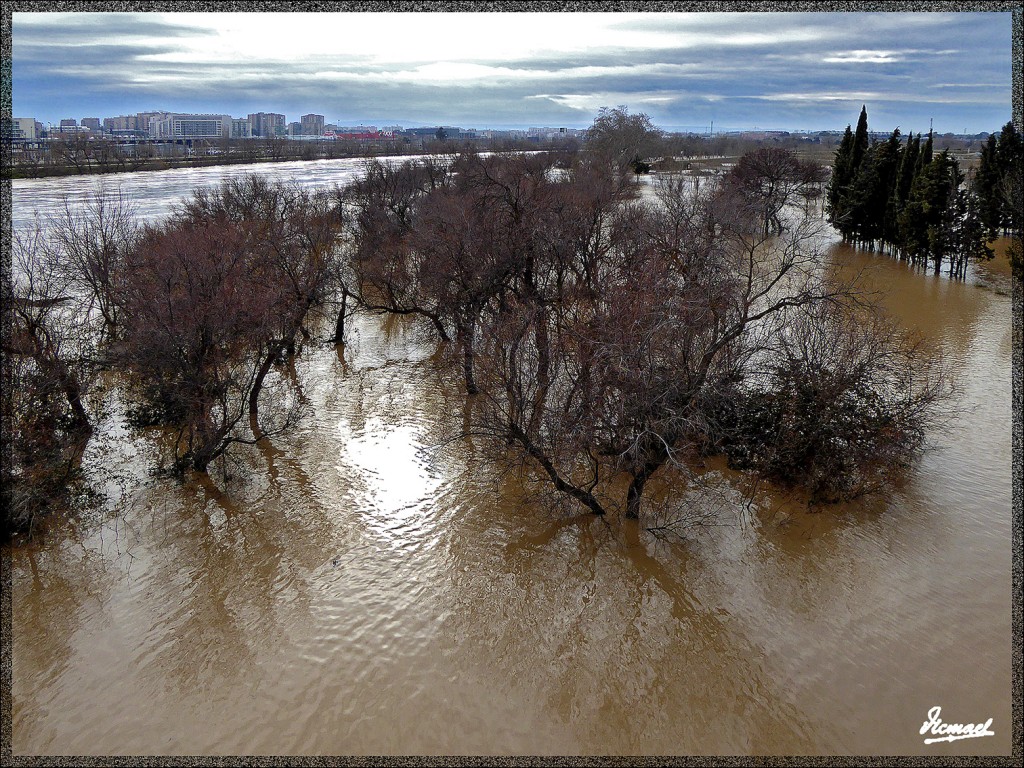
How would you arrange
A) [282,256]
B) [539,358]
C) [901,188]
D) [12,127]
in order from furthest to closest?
1. [901,188]
2. [282,256]
3. [539,358]
4. [12,127]

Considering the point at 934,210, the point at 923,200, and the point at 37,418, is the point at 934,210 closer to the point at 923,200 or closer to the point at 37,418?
the point at 923,200

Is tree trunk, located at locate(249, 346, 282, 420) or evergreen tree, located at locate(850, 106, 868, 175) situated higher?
evergreen tree, located at locate(850, 106, 868, 175)

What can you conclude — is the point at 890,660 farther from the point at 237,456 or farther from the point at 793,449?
the point at 237,456

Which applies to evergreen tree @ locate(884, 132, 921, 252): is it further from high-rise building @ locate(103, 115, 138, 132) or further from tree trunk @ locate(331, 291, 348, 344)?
high-rise building @ locate(103, 115, 138, 132)

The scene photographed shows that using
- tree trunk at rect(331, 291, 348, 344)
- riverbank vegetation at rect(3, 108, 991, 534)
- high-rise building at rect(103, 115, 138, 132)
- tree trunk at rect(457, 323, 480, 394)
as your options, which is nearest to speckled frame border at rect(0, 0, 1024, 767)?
riverbank vegetation at rect(3, 108, 991, 534)
